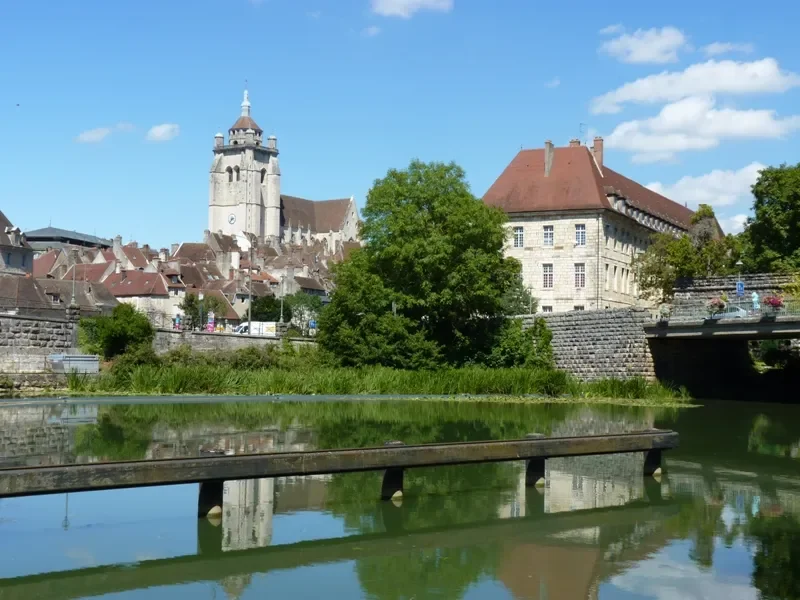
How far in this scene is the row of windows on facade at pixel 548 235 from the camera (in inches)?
3029

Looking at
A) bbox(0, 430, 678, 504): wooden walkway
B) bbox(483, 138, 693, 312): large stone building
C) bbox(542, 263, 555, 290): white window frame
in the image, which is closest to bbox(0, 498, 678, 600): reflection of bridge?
bbox(0, 430, 678, 504): wooden walkway

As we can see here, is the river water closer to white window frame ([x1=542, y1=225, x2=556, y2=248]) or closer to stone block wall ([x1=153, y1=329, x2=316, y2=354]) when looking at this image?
stone block wall ([x1=153, y1=329, x2=316, y2=354])

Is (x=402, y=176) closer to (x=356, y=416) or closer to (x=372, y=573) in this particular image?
(x=356, y=416)

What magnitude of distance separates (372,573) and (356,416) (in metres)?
Result: 17.1

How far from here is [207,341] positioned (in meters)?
51.7

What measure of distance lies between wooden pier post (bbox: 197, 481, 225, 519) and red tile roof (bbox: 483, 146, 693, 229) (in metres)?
65.2

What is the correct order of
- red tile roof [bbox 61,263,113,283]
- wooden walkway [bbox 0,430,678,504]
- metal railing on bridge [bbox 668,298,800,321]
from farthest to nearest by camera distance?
1. red tile roof [bbox 61,263,113,283]
2. metal railing on bridge [bbox 668,298,800,321]
3. wooden walkway [bbox 0,430,678,504]

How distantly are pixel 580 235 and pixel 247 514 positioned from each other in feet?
217

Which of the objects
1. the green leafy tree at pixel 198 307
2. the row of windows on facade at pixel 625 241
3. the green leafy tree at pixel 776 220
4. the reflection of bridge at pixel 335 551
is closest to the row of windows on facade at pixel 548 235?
the row of windows on facade at pixel 625 241

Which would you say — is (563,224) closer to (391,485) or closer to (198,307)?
(198,307)

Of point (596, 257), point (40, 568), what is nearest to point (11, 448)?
point (40, 568)

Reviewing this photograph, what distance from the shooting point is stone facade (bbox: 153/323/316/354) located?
49.6 meters

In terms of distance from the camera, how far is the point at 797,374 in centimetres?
5022

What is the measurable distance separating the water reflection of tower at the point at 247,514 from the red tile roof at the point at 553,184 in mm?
63208
